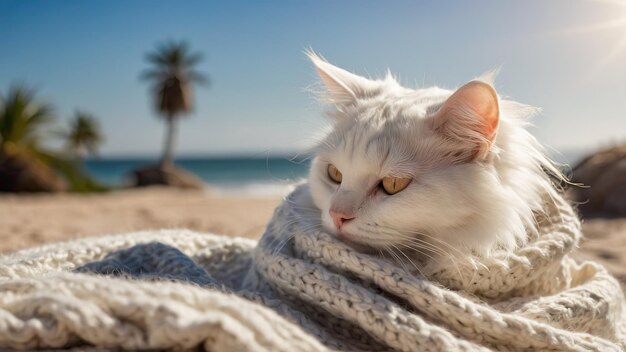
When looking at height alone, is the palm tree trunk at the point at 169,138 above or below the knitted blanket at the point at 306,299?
below

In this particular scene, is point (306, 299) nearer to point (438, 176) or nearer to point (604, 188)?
point (438, 176)

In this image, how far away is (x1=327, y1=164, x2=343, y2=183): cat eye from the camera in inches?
54.8

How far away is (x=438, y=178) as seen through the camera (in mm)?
1235

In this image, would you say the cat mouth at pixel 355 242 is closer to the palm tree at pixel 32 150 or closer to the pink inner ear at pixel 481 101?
the pink inner ear at pixel 481 101

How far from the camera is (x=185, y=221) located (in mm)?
4488

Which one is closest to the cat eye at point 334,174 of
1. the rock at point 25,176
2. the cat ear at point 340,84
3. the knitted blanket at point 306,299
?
the knitted blanket at point 306,299

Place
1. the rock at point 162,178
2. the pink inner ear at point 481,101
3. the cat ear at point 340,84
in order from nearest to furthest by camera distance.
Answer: the pink inner ear at point 481,101 < the cat ear at point 340,84 < the rock at point 162,178

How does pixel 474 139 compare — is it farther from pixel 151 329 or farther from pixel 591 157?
pixel 591 157

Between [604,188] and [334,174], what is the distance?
13.5 ft

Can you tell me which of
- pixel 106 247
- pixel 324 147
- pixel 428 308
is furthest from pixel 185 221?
pixel 428 308

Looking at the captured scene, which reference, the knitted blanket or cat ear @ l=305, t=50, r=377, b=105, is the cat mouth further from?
cat ear @ l=305, t=50, r=377, b=105

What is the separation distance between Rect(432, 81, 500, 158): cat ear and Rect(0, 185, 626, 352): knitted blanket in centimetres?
27

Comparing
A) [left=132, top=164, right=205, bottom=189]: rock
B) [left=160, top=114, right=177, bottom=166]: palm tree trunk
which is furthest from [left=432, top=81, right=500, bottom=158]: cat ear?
[left=160, top=114, right=177, bottom=166]: palm tree trunk

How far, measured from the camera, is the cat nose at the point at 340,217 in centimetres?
126
